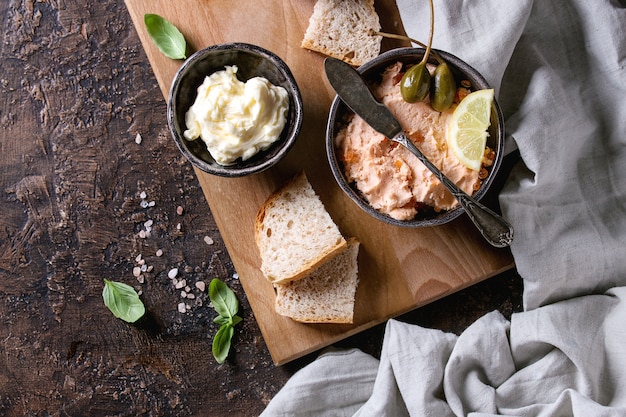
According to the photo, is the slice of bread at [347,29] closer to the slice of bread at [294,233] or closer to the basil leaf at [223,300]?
the slice of bread at [294,233]

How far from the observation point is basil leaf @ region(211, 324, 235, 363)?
2.56 metres

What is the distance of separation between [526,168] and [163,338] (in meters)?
1.65

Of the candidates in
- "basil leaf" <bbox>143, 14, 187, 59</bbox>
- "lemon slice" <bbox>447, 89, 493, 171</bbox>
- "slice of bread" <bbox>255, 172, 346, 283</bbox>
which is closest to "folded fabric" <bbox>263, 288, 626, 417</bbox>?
"slice of bread" <bbox>255, 172, 346, 283</bbox>

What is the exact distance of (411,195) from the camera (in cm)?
214

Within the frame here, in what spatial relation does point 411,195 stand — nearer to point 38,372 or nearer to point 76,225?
point 76,225

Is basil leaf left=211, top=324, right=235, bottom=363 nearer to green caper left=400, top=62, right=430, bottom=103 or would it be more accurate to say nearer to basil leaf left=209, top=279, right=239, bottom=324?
basil leaf left=209, top=279, right=239, bottom=324

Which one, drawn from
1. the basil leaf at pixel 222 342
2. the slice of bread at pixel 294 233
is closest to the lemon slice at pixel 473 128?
the slice of bread at pixel 294 233

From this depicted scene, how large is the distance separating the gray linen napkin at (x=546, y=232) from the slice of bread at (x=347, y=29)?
14 cm

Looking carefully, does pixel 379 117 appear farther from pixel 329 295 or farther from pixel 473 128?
pixel 329 295

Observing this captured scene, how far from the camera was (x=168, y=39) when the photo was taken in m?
2.37

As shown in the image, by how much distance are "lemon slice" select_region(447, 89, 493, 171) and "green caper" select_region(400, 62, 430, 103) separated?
0.47 feet

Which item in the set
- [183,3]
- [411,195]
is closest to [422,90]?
[411,195]

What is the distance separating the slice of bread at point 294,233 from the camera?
2326 millimetres

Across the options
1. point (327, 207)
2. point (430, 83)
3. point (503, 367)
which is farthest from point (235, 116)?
point (503, 367)
